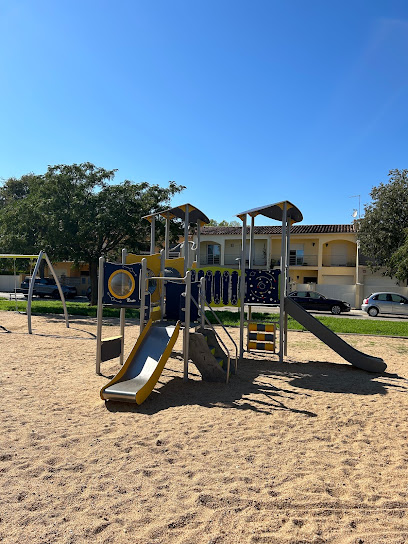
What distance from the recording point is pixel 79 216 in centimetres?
1992

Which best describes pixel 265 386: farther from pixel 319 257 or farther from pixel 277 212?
pixel 319 257

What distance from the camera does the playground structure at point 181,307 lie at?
657 cm

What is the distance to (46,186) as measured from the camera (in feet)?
69.0

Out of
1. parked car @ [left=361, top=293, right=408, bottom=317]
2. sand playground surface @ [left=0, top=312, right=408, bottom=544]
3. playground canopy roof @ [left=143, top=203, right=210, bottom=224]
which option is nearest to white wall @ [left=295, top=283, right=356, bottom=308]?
parked car @ [left=361, top=293, right=408, bottom=317]

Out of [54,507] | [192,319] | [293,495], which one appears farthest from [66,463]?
[192,319]

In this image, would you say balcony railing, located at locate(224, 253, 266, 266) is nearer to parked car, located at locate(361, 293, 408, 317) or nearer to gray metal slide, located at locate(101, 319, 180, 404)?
parked car, located at locate(361, 293, 408, 317)

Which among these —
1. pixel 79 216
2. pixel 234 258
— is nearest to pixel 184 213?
pixel 79 216

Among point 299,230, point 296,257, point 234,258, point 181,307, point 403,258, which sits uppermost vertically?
point 299,230

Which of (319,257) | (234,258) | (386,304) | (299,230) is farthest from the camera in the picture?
(234,258)

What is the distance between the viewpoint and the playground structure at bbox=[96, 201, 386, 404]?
259 inches

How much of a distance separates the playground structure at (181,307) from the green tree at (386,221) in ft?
72.3

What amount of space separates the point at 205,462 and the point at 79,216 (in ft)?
57.1

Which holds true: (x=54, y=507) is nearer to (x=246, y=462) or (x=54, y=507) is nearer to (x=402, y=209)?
(x=246, y=462)

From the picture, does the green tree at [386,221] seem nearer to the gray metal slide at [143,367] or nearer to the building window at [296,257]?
the building window at [296,257]
